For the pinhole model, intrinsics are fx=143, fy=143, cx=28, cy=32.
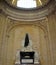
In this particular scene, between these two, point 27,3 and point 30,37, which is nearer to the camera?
point 30,37

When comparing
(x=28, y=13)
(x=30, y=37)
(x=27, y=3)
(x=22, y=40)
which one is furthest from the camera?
(x=27, y=3)

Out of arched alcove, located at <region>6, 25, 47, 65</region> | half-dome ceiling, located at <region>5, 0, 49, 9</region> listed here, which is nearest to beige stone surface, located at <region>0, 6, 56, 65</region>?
arched alcove, located at <region>6, 25, 47, 65</region>

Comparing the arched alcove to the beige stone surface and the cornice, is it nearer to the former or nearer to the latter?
the beige stone surface

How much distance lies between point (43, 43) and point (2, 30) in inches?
116

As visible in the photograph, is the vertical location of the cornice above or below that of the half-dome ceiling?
below

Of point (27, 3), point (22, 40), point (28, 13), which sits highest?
point (27, 3)

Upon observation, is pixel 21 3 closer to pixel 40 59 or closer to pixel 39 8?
pixel 39 8

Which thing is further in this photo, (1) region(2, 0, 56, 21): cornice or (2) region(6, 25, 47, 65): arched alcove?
(1) region(2, 0, 56, 21): cornice

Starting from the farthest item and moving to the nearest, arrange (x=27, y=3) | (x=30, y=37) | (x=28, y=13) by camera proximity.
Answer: (x=27, y=3), (x=28, y=13), (x=30, y=37)

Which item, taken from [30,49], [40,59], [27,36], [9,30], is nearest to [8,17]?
[9,30]

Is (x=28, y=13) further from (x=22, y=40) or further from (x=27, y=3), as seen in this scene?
(x=22, y=40)

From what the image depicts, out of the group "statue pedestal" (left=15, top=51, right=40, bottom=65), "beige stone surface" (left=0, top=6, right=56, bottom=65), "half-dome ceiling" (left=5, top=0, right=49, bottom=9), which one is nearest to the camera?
"statue pedestal" (left=15, top=51, right=40, bottom=65)

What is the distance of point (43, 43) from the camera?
32.4 ft

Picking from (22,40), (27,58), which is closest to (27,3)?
(22,40)
